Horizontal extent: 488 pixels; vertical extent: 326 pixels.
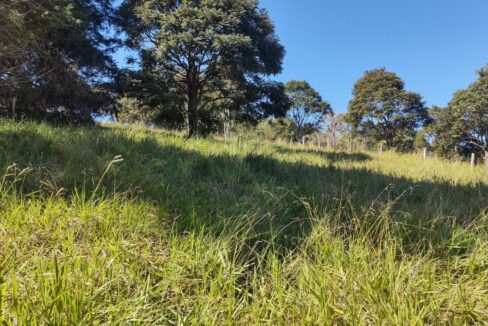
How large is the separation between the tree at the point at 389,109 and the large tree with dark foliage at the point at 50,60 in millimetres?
29118

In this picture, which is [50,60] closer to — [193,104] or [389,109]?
[193,104]

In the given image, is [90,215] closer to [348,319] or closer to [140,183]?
[140,183]

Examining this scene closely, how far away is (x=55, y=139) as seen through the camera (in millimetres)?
3430

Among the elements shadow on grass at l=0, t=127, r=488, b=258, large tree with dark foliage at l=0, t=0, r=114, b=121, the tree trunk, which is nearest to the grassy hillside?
shadow on grass at l=0, t=127, r=488, b=258

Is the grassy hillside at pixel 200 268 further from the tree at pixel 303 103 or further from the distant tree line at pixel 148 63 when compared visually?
the tree at pixel 303 103

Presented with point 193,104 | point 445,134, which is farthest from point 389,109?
point 193,104

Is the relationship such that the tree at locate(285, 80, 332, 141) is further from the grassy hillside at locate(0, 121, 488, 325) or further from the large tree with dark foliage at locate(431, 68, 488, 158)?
the grassy hillside at locate(0, 121, 488, 325)

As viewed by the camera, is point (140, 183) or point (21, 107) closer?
point (140, 183)

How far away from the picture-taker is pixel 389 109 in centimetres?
3159

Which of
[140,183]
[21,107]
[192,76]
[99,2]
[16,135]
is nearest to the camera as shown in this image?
[140,183]

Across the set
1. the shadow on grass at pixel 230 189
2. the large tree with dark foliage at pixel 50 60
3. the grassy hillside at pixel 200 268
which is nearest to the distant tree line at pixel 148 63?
the large tree with dark foliage at pixel 50 60

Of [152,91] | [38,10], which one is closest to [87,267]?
[38,10]

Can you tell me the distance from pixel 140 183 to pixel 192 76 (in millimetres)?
11038

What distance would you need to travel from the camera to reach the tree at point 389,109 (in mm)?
31359
